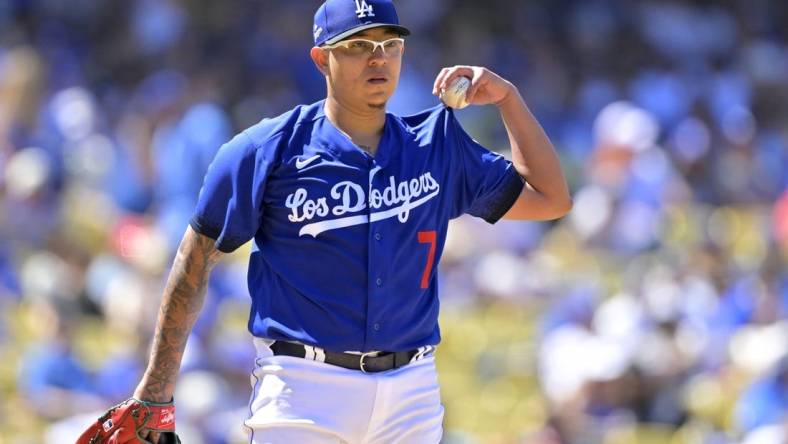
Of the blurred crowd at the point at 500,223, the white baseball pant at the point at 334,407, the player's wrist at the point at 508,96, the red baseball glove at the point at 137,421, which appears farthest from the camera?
the blurred crowd at the point at 500,223

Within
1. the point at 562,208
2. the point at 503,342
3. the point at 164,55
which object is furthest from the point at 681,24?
the point at 562,208

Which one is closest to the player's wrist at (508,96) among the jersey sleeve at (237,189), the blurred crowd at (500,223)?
the jersey sleeve at (237,189)

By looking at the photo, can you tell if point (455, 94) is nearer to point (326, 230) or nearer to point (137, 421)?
point (326, 230)

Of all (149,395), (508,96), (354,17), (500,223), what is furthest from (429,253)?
(500,223)

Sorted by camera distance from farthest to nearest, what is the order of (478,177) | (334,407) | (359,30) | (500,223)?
(500,223), (478,177), (359,30), (334,407)

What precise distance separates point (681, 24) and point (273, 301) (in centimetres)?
1060

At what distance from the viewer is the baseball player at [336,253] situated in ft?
13.1

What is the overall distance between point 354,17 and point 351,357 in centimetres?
93

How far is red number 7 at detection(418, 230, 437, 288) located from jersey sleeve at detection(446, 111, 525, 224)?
16cm

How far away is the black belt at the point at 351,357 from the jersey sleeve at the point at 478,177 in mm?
479

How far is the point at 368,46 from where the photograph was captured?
4.11 metres

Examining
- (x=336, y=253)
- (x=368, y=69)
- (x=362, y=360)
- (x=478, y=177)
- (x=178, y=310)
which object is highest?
(x=368, y=69)

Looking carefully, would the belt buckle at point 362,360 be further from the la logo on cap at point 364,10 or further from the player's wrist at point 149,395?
the la logo on cap at point 364,10

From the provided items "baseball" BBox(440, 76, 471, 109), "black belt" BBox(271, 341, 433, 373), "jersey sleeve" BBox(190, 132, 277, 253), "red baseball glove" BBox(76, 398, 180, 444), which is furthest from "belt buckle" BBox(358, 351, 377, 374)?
"baseball" BBox(440, 76, 471, 109)
